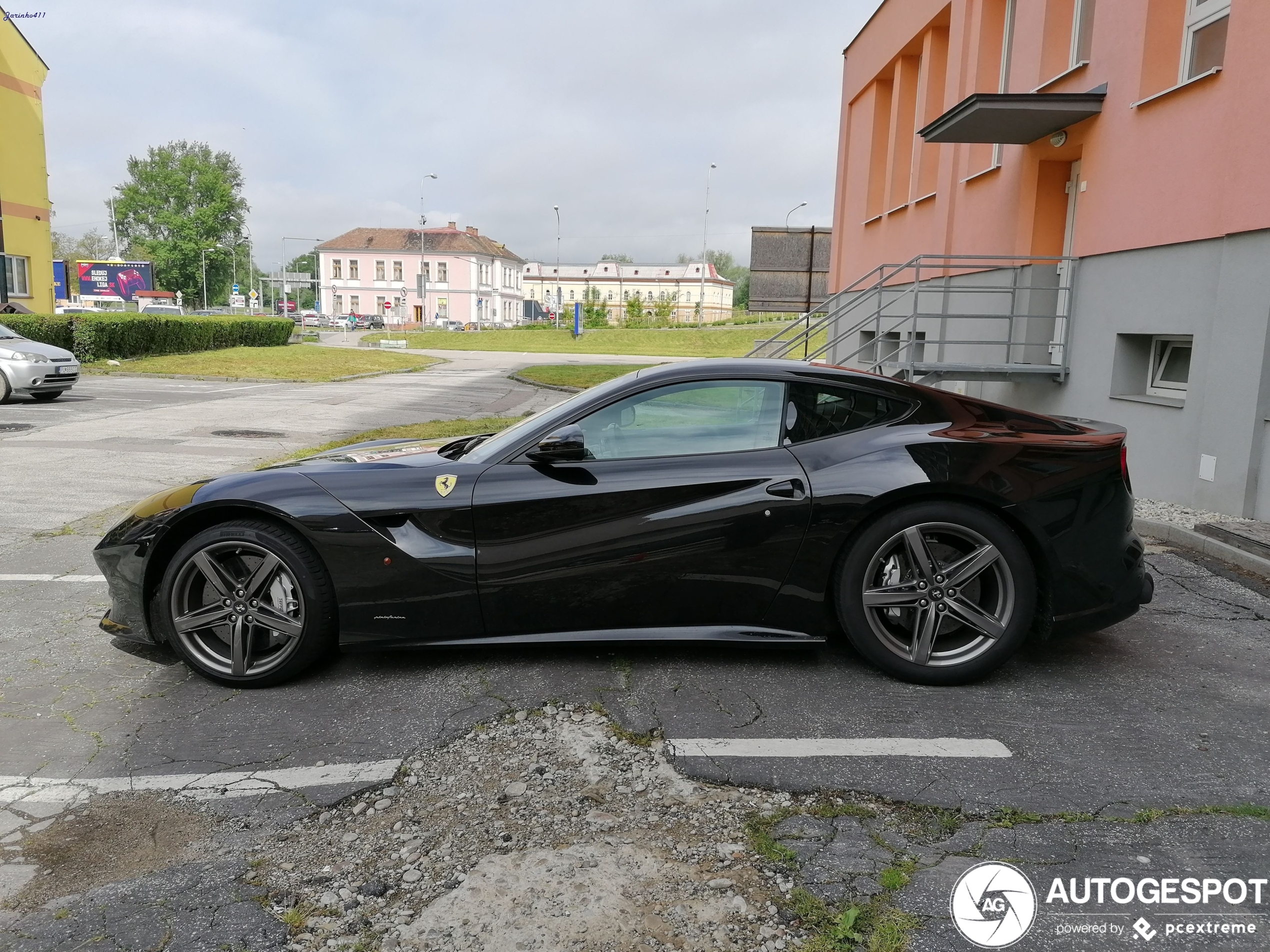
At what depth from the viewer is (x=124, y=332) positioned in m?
27.9

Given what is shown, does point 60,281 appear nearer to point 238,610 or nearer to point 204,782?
point 238,610

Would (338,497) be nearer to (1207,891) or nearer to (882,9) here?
(1207,891)

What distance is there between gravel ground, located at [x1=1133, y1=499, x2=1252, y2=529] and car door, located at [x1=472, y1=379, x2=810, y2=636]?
13.4ft

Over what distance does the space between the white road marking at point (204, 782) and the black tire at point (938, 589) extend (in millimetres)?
1931

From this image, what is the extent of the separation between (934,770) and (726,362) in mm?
1928

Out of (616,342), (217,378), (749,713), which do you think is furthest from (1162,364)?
(616,342)

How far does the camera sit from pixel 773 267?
16516 mm

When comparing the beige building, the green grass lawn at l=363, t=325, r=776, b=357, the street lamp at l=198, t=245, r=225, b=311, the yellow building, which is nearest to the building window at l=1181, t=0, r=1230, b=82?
the yellow building

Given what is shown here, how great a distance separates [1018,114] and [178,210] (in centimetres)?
9769

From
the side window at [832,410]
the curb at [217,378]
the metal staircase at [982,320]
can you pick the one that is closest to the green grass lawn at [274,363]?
the curb at [217,378]

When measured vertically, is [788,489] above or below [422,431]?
above

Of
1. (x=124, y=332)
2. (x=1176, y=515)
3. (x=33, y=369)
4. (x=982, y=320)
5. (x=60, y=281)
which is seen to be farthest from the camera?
(x=60, y=281)

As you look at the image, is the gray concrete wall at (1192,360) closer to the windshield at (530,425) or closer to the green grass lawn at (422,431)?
the windshield at (530,425)

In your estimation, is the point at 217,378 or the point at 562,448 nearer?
the point at 562,448
